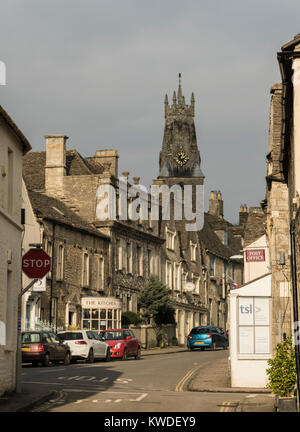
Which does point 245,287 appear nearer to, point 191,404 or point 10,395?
point 191,404

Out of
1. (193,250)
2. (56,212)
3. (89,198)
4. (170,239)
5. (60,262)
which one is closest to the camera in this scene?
(60,262)

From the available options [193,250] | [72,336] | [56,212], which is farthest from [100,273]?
[193,250]

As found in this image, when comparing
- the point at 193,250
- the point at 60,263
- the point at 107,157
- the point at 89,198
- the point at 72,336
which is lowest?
the point at 72,336

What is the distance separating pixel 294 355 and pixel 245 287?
8.70 metres

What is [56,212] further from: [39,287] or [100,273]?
[39,287]

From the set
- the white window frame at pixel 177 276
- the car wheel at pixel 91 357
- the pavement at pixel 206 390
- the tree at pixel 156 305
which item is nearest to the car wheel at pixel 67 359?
the car wheel at pixel 91 357

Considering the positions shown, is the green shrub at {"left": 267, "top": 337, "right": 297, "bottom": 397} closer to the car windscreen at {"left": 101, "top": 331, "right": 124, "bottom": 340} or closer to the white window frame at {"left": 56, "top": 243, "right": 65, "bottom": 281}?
the car windscreen at {"left": 101, "top": 331, "right": 124, "bottom": 340}

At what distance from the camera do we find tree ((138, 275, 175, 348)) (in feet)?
189

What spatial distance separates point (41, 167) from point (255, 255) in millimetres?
31501

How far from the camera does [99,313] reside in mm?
51469

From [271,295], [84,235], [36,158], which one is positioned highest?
[36,158]

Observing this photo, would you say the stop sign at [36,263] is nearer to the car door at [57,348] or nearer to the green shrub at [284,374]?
the green shrub at [284,374]
